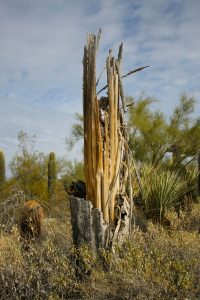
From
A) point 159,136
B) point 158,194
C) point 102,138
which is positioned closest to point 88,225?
point 102,138

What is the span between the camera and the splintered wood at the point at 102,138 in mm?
7969

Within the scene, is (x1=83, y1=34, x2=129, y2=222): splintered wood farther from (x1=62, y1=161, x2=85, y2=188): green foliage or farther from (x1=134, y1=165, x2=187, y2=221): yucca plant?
(x1=62, y1=161, x2=85, y2=188): green foliage

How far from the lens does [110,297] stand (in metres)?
6.61

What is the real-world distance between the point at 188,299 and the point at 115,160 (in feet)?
9.51

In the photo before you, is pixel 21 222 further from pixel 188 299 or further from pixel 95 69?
pixel 188 299

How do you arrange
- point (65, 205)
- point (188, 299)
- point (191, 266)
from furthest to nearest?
1. point (65, 205)
2. point (191, 266)
3. point (188, 299)

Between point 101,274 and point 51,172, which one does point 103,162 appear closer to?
point 101,274

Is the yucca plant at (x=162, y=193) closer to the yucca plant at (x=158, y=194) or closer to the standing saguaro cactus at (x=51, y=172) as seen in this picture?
the yucca plant at (x=158, y=194)

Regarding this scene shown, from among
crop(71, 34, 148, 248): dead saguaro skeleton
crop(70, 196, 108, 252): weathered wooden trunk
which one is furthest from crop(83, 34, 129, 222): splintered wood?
crop(70, 196, 108, 252): weathered wooden trunk

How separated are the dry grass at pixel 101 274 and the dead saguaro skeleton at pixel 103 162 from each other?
0.38m

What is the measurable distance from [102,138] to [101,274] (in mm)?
2283

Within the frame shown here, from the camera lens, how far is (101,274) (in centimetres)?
709

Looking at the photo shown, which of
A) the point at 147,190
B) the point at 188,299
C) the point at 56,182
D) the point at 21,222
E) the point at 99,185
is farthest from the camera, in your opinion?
the point at 56,182

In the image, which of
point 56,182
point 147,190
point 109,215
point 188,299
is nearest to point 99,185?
point 109,215
